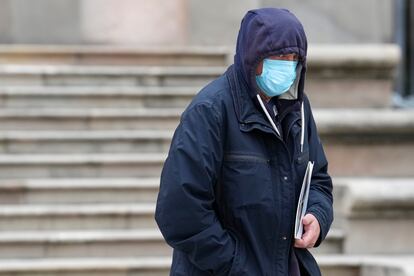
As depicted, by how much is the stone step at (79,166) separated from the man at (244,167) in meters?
3.45

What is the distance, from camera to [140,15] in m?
8.77

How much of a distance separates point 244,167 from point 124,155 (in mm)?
3755

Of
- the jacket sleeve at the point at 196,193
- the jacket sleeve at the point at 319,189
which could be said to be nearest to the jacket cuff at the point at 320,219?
the jacket sleeve at the point at 319,189

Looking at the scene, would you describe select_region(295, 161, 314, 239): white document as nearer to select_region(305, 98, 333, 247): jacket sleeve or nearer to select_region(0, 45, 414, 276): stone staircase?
select_region(305, 98, 333, 247): jacket sleeve

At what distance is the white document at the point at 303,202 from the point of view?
2890 millimetres

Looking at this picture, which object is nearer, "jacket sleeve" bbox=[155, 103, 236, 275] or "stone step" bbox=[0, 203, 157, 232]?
"jacket sleeve" bbox=[155, 103, 236, 275]

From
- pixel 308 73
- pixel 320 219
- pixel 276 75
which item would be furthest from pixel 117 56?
pixel 276 75

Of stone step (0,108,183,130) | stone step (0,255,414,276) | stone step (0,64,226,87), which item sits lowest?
stone step (0,255,414,276)

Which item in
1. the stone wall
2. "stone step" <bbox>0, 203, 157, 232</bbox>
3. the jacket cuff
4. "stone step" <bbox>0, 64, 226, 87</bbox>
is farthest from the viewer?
the stone wall

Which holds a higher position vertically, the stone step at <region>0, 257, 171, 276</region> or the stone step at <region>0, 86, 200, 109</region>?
the stone step at <region>0, 86, 200, 109</region>

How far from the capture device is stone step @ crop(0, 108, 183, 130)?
6801 millimetres

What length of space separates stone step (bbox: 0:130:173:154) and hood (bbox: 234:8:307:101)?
12.3 ft

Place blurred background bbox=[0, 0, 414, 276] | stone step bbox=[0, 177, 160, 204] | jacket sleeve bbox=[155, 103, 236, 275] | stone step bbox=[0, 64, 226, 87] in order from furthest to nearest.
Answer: stone step bbox=[0, 64, 226, 87] → stone step bbox=[0, 177, 160, 204] → blurred background bbox=[0, 0, 414, 276] → jacket sleeve bbox=[155, 103, 236, 275]

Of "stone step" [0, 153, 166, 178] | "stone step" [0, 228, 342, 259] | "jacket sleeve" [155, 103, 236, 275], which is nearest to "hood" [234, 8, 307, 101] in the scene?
"jacket sleeve" [155, 103, 236, 275]
